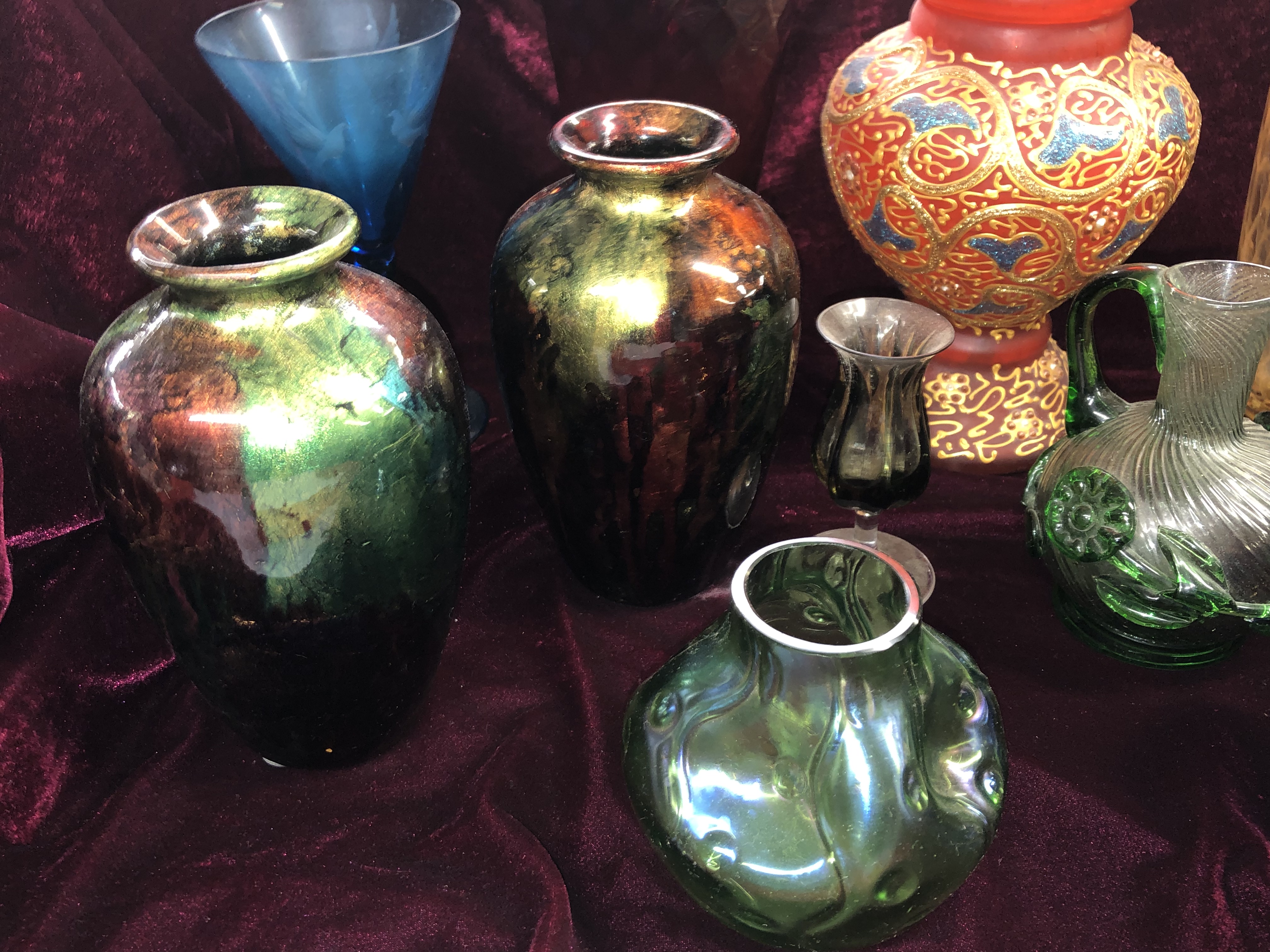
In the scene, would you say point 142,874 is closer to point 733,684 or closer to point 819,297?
point 733,684

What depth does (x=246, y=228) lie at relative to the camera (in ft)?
2.29

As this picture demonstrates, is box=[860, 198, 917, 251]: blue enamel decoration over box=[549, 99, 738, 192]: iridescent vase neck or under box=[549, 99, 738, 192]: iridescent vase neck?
under

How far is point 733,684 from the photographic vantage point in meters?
0.62

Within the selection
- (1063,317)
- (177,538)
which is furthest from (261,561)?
(1063,317)

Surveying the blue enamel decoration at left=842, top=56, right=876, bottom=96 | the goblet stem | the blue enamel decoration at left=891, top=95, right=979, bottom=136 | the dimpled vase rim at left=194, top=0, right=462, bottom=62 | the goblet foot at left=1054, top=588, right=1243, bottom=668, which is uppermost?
the dimpled vase rim at left=194, top=0, right=462, bottom=62

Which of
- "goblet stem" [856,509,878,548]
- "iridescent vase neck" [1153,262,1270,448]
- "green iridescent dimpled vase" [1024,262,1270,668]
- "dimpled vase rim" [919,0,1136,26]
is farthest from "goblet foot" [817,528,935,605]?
"dimpled vase rim" [919,0,1136,26]

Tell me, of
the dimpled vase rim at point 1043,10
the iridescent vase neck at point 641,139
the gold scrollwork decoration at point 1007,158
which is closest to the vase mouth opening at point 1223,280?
the gold scrollwork decoration at point 1007,158

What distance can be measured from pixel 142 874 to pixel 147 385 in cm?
36

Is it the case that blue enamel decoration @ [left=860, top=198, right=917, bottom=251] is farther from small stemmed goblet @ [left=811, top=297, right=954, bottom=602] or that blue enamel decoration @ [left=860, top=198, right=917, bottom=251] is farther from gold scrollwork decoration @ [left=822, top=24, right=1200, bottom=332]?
small stemmed goblet @ [left=811, top=297, right=954, bottom=602]

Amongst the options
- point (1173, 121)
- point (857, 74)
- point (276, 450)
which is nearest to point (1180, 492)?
point (1173, 121)

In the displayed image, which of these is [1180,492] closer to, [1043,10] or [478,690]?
[1043,10]

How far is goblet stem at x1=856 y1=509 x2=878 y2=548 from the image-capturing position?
0.95m

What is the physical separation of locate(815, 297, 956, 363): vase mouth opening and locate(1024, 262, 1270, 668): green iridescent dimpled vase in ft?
0.48

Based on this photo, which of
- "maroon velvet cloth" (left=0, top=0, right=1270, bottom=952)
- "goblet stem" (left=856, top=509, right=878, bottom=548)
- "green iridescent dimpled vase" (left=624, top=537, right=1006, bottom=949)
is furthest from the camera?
"goblet stem" (left=856, top=509, right=878, bottom=548)
